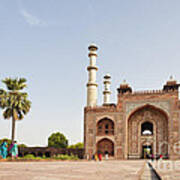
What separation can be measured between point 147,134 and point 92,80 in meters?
10.1

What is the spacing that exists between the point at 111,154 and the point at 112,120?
13.9 ft

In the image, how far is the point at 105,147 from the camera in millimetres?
33969

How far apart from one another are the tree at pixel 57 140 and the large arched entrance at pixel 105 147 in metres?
32.2

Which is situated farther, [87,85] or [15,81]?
[87,85]

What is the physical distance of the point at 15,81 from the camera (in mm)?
29922

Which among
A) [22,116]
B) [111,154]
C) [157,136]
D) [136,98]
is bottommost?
[111,154]

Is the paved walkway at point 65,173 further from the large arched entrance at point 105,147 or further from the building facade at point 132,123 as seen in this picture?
the large arched entrance at point 105,147

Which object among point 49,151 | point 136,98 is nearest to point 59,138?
point 49,151

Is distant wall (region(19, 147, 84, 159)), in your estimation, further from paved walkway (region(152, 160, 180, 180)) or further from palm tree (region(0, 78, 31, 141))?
paved walkway (region(152, 160, 180, 180))

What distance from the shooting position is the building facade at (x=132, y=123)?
3197 centimetres

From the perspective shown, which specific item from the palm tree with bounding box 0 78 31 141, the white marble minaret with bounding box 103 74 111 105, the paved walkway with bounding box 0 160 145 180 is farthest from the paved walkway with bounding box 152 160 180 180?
the white marble minaret with bounding box 103 74 111 105

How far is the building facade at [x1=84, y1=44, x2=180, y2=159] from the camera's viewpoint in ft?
105

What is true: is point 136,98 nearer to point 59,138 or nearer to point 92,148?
point 92,148

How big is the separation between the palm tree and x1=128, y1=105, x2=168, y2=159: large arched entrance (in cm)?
1343
